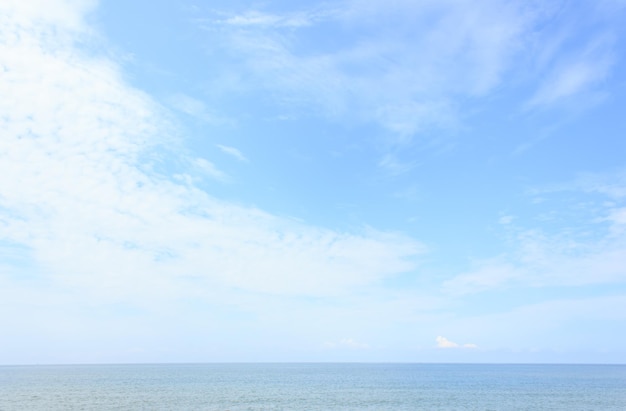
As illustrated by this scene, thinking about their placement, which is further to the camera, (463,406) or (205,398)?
(205,398)

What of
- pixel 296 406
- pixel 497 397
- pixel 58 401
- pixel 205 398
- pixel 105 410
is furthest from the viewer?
pixel 497 397

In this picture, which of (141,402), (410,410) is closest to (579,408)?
(410,410)

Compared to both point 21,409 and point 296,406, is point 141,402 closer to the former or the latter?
point 21,409

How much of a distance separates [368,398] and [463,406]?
49.2ft

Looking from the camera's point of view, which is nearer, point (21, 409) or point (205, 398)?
point (21, 409)

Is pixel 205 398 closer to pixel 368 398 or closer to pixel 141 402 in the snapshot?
pixel 141 402

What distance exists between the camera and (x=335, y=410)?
55875 millimetres

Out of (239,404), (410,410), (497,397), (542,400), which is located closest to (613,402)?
(542,400)

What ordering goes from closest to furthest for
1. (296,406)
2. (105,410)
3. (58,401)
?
(105,410)
(296,406)
(58,401)

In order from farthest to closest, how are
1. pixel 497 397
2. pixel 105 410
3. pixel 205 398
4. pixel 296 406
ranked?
pixel 497 397 → pixel 205 398 → pixel 296 406 → pixel 105 410

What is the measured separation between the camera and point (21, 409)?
5572 cm

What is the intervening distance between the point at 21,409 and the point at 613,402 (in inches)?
3126

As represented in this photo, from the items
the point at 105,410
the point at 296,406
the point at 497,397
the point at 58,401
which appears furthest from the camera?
the point at 497,397

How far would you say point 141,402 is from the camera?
204ft
